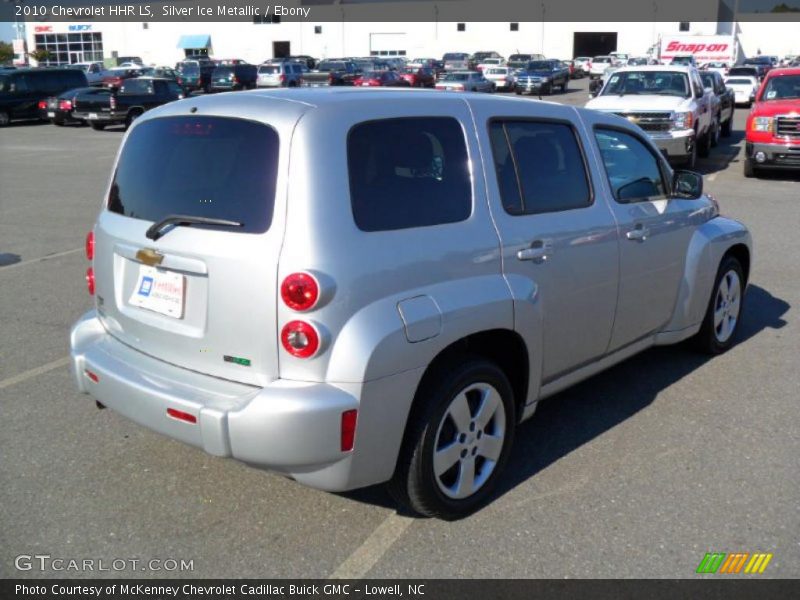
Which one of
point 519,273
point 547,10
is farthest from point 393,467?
point 547,10

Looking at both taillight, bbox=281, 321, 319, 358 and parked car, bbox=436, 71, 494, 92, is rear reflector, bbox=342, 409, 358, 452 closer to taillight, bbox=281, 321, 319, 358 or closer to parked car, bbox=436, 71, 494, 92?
taillight, bbox=281, 321, 319, 358

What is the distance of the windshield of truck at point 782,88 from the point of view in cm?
1524

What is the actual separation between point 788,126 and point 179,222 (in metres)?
13.6

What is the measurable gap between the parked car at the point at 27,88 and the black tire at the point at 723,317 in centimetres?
2865

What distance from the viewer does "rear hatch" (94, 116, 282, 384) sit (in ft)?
10.9

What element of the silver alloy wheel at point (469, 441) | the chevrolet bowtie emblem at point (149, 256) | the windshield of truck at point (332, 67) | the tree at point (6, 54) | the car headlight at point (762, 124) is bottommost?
the silver alloy wheel at point (469, 441)

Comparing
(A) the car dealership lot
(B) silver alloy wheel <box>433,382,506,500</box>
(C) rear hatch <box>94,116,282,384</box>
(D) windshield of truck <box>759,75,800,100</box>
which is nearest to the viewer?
(C) rear hatch <box>94,116,282,384</box>

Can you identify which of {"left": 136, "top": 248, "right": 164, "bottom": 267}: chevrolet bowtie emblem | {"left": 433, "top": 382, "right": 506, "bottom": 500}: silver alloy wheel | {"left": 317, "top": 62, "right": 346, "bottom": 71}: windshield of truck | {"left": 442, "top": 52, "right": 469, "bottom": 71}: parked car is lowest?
{"left": 433, "top": 382, "right": 506, "bottom": 500}: silver alloy wheel

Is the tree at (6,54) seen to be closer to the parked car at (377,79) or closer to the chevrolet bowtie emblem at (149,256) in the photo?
the parked car at (377,79)

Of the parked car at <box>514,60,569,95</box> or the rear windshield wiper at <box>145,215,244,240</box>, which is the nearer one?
the rear windshield wiper at <box>145,215,244,240</box>

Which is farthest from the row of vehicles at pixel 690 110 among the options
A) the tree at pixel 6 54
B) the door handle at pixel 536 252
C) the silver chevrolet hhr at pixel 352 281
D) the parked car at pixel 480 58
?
the tree at pixel 6 54

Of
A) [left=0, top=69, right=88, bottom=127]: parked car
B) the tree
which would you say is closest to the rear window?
[left=0, top=69, right=88, bottom=127]: parked car

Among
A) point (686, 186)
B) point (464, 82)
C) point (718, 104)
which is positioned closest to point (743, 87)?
point (464, 82)

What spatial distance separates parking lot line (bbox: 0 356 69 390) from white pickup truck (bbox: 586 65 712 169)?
12.0 m
